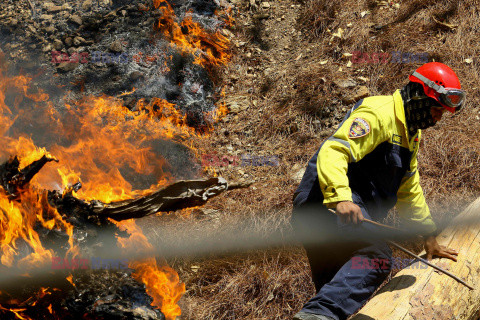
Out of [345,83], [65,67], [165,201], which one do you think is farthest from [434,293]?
[65,67]

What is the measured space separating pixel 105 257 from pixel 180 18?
435 centimetres

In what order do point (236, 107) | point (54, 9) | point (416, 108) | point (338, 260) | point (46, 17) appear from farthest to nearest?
1. point (54, 9)
2. point (46, 17)
3. point (236, 107)
4. point (338, 260)
5. point (416, 108)

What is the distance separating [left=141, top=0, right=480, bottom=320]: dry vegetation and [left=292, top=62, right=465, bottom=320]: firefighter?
1039 mm

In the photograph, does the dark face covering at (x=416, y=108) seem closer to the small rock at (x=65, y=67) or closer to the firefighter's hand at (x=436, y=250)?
the firefighter's hand at (x=436, y=250)

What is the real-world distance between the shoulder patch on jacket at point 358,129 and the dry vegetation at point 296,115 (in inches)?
71.5

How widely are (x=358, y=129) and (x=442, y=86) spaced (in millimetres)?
655

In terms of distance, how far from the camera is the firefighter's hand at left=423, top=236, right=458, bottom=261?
2.68 meters

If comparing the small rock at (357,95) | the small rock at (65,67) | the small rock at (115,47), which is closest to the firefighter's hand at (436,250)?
the small rock at (357,95)

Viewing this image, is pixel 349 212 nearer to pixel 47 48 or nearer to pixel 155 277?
pixel 155 277

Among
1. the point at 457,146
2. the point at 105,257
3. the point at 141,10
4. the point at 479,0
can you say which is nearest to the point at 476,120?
the point at 457,146

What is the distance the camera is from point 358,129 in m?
2.38

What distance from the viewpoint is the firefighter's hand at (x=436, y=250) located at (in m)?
2.68

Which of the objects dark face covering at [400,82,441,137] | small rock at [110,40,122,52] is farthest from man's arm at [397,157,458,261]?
small rock at [110,40,122,52]

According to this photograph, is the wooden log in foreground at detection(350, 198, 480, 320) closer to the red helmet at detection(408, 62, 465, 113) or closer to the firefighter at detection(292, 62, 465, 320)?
the firefighter at detection(292, 62, 465, 320)
